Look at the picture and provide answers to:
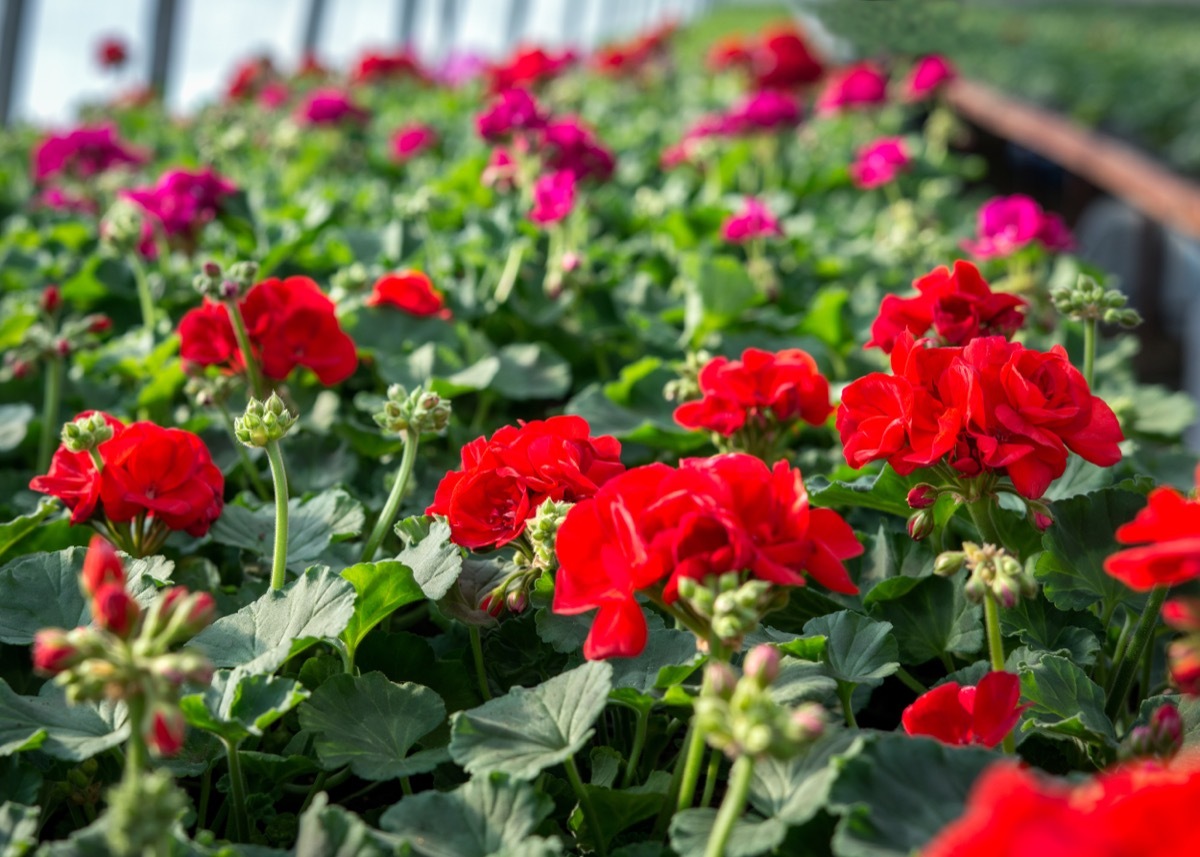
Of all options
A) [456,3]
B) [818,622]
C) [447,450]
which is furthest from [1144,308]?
[456,3]

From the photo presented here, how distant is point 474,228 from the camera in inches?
100

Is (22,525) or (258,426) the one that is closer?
(258,426)

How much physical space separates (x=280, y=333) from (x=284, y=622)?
0.54 meters

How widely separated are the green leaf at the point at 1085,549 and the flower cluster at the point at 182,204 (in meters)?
1.65

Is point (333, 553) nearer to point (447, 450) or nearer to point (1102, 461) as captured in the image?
point (447, 450)

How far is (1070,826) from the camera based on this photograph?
Answer: 490 millimetres

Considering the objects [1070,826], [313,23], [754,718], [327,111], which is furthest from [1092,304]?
[313,23]

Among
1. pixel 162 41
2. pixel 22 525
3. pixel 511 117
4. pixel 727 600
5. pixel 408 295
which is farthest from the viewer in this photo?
pixel 162 41

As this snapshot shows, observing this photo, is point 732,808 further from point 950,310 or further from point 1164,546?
point 950,310

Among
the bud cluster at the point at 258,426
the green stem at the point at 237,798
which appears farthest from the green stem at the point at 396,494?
the green stem at the point at 237,798

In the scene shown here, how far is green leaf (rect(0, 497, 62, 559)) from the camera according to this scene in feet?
4.02

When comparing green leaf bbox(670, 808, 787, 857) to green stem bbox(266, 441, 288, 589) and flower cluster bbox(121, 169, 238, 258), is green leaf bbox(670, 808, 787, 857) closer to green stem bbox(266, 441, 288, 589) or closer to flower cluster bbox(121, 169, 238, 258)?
green stem bbox(266, 441, 288, 589)

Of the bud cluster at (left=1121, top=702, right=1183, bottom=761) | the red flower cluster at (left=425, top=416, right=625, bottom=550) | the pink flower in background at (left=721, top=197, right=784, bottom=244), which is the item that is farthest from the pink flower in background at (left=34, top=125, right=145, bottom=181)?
the bud cluster at (left=1121, top=702, right=1183, bottom=761)

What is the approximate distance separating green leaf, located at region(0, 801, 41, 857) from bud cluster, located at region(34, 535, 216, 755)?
14 centimetres
